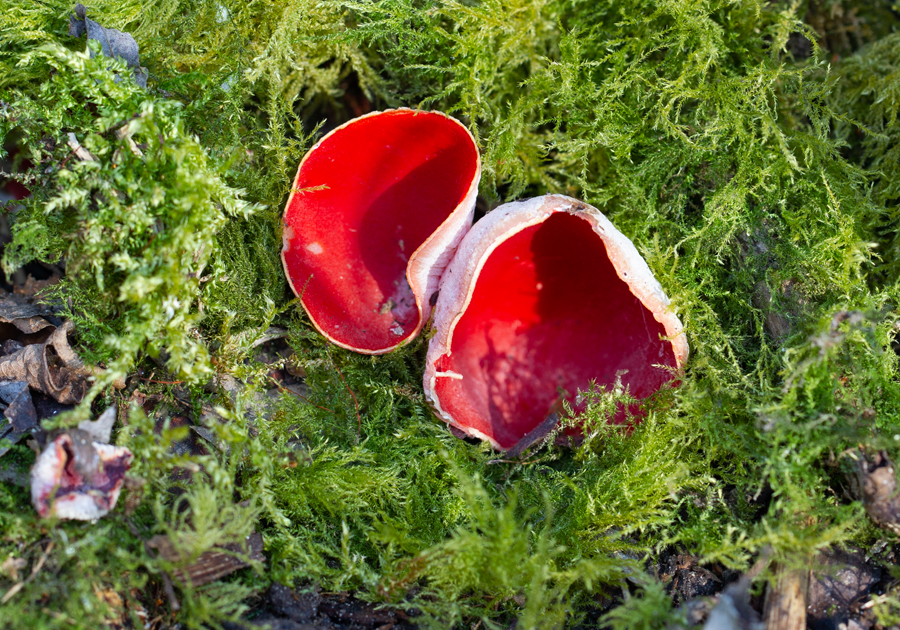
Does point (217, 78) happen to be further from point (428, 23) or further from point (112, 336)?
point (112, 336)

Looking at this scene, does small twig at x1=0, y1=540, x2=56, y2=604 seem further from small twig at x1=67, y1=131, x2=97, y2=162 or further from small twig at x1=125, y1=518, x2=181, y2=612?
small twig at x1=67, y1=131, x2=97, y2=162

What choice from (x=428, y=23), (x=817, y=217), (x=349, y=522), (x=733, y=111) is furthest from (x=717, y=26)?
(x=349, y=522)

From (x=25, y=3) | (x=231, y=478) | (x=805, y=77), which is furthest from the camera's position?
(x=805, y=77)

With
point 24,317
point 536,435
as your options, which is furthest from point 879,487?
point 24,317

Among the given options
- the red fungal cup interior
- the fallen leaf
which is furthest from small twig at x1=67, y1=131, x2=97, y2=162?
the red fungal cup interior

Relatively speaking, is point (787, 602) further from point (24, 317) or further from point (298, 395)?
point (24, 317)

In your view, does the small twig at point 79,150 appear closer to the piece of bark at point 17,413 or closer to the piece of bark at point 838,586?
the piece of bark at point 17,413
